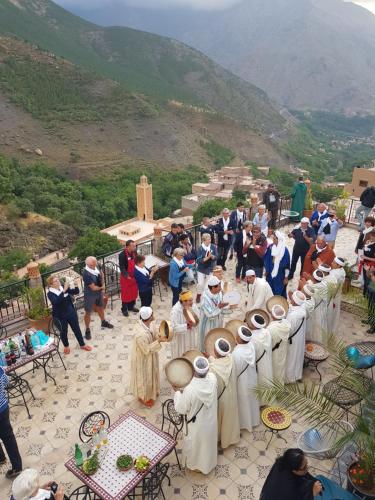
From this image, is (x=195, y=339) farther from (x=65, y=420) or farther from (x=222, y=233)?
(x=222, y=233)

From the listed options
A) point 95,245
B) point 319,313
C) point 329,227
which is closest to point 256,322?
point 319,313

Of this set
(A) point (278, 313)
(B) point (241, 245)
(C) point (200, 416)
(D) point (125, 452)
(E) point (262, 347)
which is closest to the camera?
(D) point (125, 452)

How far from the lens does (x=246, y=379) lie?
5.20m

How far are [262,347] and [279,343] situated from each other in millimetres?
504

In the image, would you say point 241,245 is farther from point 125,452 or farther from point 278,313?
point 125,452

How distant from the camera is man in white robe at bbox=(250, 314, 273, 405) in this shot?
5332 millimetres

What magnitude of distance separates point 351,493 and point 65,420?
396cm

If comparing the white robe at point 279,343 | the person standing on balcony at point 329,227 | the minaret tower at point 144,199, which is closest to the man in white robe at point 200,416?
the white robe at point 279,343

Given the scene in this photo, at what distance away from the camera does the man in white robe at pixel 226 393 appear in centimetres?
475

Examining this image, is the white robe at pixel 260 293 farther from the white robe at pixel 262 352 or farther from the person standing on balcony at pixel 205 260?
the white robe at pixel 262 352

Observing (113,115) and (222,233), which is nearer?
(222,233)

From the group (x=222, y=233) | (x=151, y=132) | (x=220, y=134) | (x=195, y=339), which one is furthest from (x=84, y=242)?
(x=220, y=134)

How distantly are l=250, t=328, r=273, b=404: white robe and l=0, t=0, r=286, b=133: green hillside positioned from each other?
118 m

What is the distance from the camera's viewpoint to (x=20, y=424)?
18.6 feet
